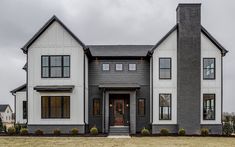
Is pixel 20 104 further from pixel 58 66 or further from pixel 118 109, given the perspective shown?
pixel 118 109

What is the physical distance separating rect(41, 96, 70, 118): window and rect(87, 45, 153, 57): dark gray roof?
5.29 meters

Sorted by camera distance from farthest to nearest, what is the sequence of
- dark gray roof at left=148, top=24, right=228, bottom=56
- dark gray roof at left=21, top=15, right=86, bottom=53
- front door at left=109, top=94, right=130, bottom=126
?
front door at left=109, top=94, right=130, bottom=126, dark gray roof at left=148, top=24, right=228, bottom=56, dark gray roof at left=21, top=15, right=86, bottom=53

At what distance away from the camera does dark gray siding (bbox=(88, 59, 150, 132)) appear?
30984mm

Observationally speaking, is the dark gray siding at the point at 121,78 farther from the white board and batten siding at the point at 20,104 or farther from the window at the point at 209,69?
the white board and batten siding at the point at 20,104

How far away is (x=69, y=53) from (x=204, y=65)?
10912 mm

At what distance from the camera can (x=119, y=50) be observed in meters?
33.2

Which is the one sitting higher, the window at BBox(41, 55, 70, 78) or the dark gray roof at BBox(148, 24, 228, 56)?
the dark gray roof at BBox(148, 24, 228, 56)

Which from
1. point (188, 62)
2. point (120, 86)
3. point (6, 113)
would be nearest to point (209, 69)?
point (188, 62)

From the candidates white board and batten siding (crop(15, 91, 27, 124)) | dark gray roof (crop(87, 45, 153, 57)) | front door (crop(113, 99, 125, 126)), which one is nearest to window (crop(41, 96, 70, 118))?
front door (crop(113, 99, 125, 126))

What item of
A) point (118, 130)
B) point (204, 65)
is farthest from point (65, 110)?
point (204, 65)

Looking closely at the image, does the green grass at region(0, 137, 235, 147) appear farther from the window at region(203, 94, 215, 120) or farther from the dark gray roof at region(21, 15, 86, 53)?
the dark gray roof at region(21, 15, 86, 53)

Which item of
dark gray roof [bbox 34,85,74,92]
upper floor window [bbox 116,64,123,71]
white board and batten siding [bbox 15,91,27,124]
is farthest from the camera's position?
white board and batten siding [bbox 15,91,27,124]

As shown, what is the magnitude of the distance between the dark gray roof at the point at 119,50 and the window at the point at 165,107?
4.31 m

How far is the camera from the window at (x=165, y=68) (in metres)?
29.1
